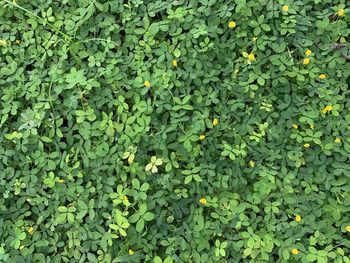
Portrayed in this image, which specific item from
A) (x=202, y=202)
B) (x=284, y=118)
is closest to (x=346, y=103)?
(x=284, y=118)

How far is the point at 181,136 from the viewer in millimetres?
2121

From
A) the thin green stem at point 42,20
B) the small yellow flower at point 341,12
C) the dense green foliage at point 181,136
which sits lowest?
the dense green foliage at point 181,136

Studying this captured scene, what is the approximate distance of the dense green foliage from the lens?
2115mm

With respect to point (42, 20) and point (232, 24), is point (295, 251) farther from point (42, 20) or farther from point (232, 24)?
point (42, 20)

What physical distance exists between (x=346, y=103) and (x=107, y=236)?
4.24 ft

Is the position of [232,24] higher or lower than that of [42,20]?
lower

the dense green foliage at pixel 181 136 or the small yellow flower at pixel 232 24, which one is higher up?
the small yellow flower at pixel 232 24

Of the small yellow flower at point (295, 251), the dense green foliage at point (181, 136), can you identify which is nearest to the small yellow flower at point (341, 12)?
the dense green foliage at point (181, 136)

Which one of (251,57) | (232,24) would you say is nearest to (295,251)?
(251,57)

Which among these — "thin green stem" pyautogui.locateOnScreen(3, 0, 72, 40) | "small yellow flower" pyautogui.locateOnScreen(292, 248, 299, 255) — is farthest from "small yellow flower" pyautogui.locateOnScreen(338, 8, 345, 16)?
"thin green stem" pyautogui.locateOnScreen(3, 0, 72, 40)

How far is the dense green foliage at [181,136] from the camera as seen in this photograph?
2.12 m

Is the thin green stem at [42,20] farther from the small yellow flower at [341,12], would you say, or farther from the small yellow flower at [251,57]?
the small yellow flower at [341,12]

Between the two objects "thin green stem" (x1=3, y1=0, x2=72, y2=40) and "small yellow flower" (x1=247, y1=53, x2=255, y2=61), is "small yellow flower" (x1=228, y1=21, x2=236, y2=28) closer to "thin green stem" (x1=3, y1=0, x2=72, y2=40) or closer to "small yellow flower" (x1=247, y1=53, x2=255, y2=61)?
"small yellow flower" (x1=247, y1=53, x2=255, y2=61)

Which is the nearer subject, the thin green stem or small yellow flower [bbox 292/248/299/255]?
small yellow flower [bbox 292/248/299/255]
